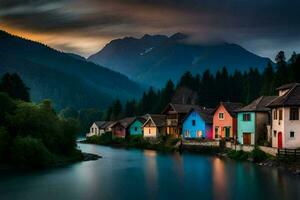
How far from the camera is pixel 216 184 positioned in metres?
42.2

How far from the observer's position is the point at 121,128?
117 m

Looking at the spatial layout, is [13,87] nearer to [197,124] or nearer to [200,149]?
[200,149]

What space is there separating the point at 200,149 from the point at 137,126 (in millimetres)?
35609

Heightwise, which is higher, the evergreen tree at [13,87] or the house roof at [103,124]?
the evergreen tree at [13,87]

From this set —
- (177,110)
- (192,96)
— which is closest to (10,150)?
(177,110)

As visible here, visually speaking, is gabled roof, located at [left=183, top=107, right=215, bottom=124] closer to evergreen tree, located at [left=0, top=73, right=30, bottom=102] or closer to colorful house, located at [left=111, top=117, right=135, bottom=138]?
colorful house, located at [left=111, top=117, right=135, bottom=138]

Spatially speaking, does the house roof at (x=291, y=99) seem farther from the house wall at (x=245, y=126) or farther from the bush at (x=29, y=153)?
the bush at (x=29, y=153)

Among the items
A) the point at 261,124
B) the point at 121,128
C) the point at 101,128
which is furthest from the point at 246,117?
the point at 101,128

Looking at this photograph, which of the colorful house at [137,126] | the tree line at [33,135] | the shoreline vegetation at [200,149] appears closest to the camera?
the shoreline vegetation at [200,149]

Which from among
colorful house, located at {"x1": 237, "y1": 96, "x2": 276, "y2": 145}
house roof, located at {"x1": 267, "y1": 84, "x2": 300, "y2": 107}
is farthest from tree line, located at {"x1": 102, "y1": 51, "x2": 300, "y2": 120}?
house roof, located at {"x1": 267, "y1": 84, "x2": 300, "y2": 107}

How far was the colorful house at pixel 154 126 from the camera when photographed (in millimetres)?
101625

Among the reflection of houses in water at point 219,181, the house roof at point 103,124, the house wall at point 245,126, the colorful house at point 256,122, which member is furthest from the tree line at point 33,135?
the house roof at point 103,124

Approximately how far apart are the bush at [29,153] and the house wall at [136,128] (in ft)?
190

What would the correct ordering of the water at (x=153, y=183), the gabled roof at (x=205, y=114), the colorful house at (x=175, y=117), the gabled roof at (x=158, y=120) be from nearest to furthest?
the water at (x=153, y=183), the gabled roof at (x=205, y=114), the colorful house at (x=175, y=117), the gabled roof at (x=158, y=120)
